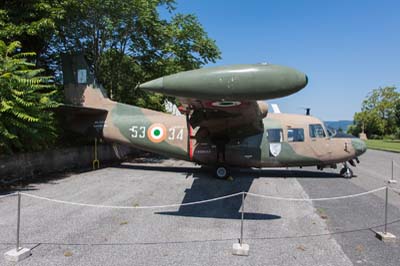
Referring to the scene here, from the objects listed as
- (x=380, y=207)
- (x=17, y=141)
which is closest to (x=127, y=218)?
(x=17, y=141)

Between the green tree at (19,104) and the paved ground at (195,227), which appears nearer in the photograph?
the paved ground at (195,227)

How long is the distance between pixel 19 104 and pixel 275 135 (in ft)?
27.4

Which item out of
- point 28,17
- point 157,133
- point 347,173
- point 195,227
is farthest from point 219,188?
point 28,17

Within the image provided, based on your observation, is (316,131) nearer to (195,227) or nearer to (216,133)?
(216,133)

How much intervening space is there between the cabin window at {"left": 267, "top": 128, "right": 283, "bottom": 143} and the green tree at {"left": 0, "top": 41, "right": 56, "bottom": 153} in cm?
740

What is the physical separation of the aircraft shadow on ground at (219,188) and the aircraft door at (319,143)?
124cm

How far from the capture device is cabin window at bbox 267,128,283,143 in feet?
35.3

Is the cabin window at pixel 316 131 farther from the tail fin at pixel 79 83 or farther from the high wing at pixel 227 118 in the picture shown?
the tail fin at pixel 79 83

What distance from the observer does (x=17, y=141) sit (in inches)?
342

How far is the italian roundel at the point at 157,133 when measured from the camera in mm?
11570

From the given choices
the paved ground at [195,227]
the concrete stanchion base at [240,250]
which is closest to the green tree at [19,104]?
the paved ground at [195,227]

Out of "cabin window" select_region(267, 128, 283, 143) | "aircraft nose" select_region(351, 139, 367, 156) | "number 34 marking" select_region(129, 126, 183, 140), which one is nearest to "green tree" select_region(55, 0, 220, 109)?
"number 34 marking" select_region(129, 126, 183, 140)

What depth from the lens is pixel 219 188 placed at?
9.13 metres

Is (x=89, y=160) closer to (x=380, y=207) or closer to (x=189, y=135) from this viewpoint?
(x=189, y=135)
